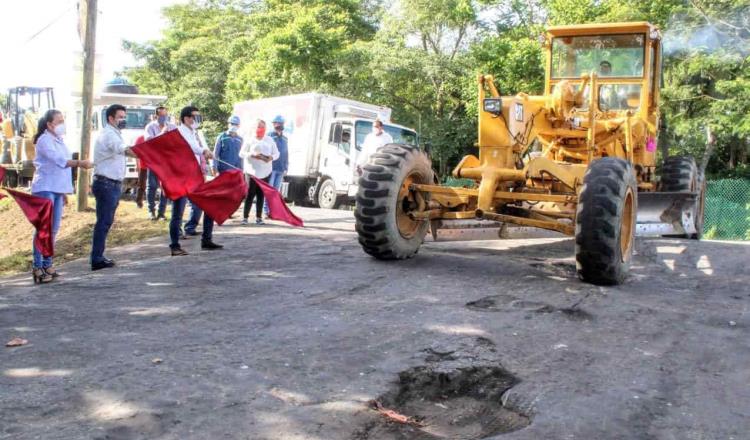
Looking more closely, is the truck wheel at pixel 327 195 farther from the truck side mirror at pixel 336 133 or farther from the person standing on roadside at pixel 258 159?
the person standing on roadside at pixel 258 159

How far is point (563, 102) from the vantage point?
326 inches

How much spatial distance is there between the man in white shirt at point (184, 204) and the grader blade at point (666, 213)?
539 cm

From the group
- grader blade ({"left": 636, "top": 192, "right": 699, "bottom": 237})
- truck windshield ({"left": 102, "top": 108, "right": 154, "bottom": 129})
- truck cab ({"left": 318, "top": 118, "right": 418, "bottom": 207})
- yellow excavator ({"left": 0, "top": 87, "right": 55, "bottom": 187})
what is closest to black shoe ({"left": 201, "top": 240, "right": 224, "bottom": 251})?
grader blade ({"left": 636, "top": 192, "right": 699, "bottom": 237})

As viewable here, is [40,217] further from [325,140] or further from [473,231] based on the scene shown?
[325,140]

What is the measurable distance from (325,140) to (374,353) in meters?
14.5

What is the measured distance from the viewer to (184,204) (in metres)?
8.74

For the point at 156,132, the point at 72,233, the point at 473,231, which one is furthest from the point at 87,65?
the point at 473,231

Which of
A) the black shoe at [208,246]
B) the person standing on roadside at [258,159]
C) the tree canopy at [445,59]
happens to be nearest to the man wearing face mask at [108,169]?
the black shoe at [208,246]

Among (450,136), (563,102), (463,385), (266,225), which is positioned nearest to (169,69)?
(450,136)

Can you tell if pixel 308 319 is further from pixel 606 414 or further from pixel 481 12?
pixel 481 12

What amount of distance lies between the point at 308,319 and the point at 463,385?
1.62 m

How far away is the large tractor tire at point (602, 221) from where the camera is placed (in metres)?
6.45

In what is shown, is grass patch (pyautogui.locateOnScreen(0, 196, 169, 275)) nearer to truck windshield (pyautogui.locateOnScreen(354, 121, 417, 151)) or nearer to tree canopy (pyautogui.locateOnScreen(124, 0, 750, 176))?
truck windshield (pyautogui.locateOnScreen(354, 121, 417, 151))

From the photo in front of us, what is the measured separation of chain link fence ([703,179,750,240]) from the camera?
16.9m
